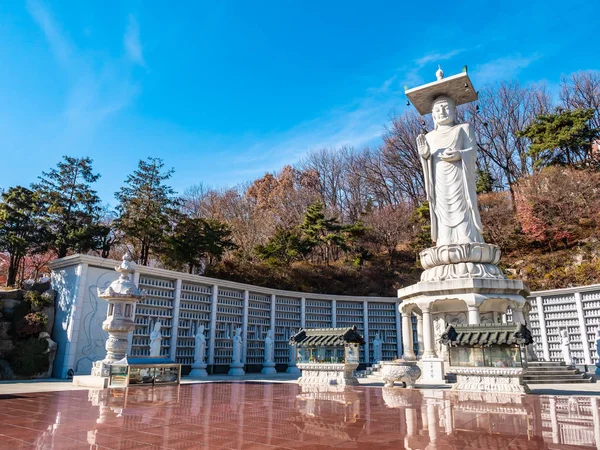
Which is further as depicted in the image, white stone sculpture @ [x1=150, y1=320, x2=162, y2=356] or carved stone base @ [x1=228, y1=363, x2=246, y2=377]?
carved stone base @ [x1=228, y1=363, x2=246, y2=377]

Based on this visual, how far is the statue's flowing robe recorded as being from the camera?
52.9 feet

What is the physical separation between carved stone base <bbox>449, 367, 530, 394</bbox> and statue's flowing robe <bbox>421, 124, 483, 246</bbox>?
5.75 m

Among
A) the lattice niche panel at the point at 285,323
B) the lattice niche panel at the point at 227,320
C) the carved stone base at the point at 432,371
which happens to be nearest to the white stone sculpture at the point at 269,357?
the lattice niche panel at the point at 285,323

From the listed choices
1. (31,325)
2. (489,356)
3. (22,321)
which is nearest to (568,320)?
(489,356)

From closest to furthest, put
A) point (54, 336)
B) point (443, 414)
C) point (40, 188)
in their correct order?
point (443, 414)
point (54, 336)
point (40, 188)

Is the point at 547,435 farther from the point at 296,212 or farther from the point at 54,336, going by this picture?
the point at 296,212

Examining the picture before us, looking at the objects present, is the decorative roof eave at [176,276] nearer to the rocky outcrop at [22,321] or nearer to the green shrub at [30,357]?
the rocky outcrop at [22,321]

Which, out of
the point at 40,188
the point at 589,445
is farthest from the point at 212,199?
the point at 589,445

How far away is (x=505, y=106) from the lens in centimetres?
3631

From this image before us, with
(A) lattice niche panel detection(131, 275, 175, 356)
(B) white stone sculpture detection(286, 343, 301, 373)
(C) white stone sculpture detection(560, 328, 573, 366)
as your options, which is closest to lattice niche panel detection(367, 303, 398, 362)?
(B) white stone sculpture detection(286, 343, 301, 373)

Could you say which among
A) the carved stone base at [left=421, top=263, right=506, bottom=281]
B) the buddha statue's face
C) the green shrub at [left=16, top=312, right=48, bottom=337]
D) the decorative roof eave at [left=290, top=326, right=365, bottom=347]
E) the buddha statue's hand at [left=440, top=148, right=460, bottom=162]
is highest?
the buddha statue's face

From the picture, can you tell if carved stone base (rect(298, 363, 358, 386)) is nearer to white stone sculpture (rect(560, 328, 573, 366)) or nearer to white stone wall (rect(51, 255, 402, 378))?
white stone wall (rect(51, 255, 402, 378))

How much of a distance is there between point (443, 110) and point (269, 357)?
13165mm

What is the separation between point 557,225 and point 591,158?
654cm
